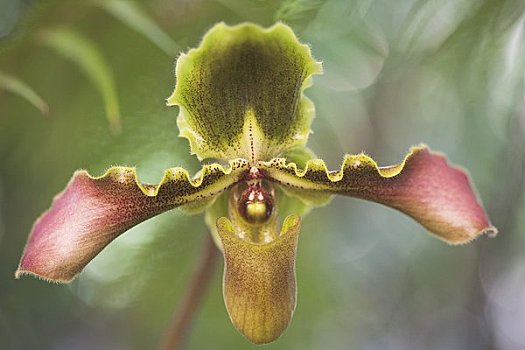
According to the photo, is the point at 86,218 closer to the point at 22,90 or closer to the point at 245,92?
the point at 245,92

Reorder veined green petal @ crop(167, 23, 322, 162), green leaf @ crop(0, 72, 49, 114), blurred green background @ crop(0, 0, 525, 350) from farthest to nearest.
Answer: blurred green background @ crop(0, 0, 525, 350), green leaf @ crop(0, 72, 49, 114), veined green petal @ crop(167, 23, 322, 162)

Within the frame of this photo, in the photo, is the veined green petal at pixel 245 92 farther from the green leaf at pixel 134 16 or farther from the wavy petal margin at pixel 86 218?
the green leaf at pixel 134 16

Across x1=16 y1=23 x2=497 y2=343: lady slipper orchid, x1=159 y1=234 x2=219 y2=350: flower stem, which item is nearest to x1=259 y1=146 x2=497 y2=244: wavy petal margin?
x1=16 y1=23 x2=497 y2=343: lady slipper orchid

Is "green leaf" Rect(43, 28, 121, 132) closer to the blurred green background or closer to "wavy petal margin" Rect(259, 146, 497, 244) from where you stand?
the blurred green background

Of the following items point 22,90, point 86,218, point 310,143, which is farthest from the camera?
point 310,143

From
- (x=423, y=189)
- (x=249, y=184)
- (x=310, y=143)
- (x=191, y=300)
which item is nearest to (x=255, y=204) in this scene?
(x=249, y=184)

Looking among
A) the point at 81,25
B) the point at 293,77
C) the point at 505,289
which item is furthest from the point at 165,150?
the point at 505,289

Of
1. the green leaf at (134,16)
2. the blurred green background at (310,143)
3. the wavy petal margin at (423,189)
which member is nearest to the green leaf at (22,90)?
the blurred green background at (310,143)

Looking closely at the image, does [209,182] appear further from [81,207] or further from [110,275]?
[110,275]
